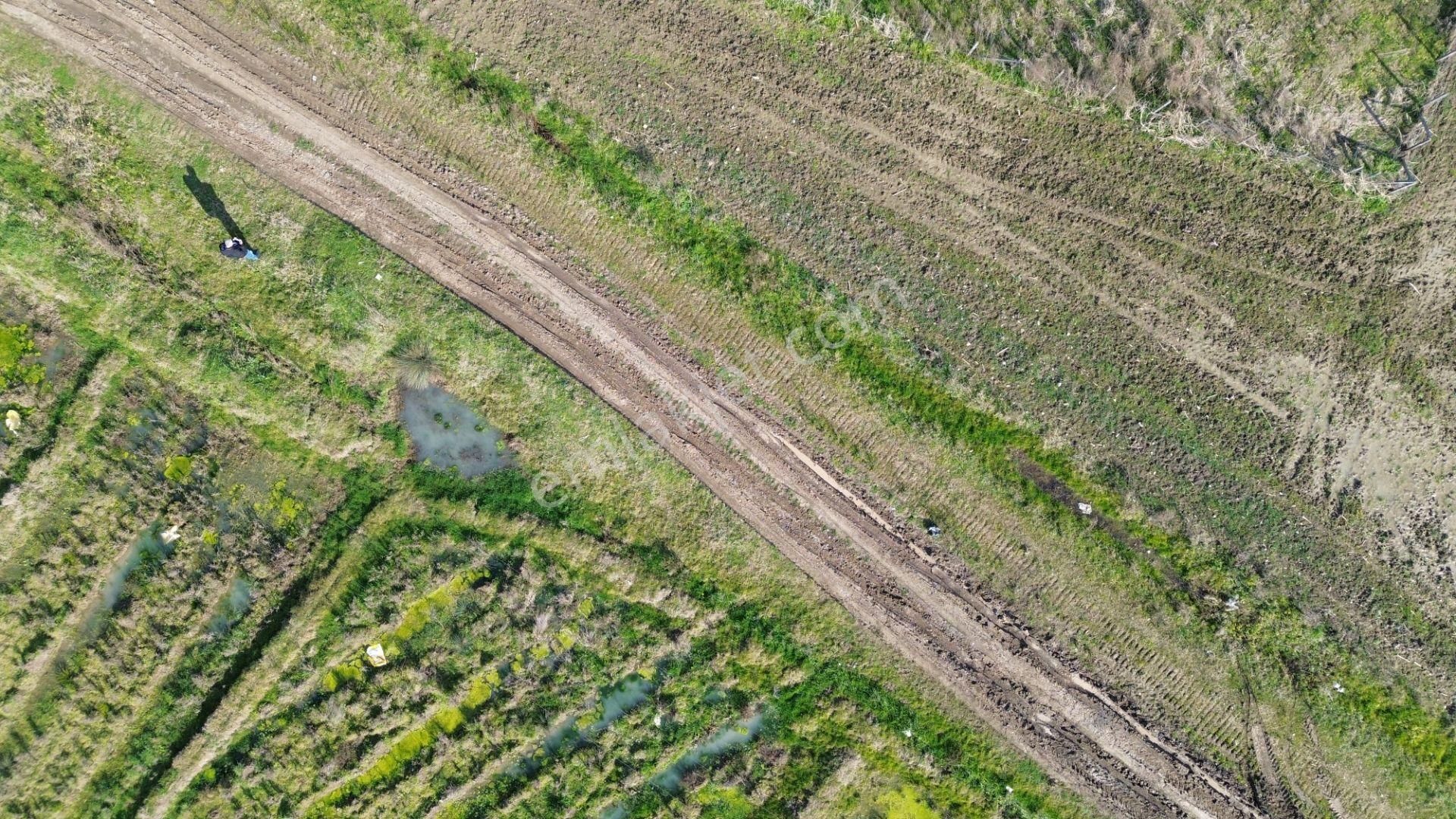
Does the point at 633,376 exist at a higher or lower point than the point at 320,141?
lower

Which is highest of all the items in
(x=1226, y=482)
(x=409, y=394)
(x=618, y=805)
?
(x=1226, y=482)

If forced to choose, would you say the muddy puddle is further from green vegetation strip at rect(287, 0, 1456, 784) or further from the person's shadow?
green vegetation strip at rect(287, 0, 1456, 784)

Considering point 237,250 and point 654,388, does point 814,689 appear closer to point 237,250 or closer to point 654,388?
point 654,388

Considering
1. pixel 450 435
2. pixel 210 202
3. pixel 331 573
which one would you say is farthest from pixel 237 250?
pixel 331 573

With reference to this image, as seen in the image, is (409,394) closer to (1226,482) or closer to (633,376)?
(633,376)

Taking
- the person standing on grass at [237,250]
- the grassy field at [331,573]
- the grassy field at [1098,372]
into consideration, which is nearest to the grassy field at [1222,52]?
the grassy field at [1098,372]

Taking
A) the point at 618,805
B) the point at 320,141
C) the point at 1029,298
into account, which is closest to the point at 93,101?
the point at 320,141
